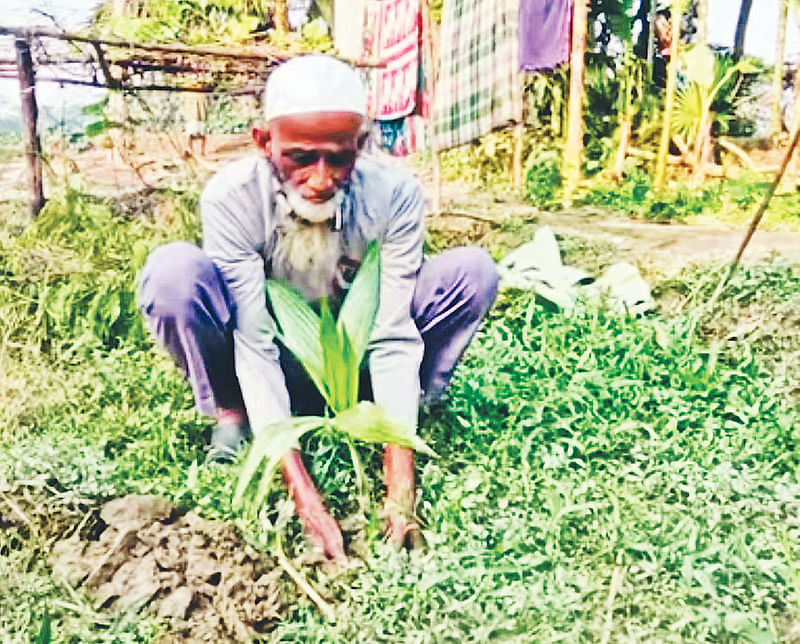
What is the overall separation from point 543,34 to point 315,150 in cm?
468

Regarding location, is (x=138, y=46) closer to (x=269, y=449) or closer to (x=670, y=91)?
(x=269, y=449)

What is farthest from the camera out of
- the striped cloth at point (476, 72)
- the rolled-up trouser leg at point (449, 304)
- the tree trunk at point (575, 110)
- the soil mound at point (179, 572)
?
the tree trunk at point (575, 110)

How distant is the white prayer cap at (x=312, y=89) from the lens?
2248 millimetres

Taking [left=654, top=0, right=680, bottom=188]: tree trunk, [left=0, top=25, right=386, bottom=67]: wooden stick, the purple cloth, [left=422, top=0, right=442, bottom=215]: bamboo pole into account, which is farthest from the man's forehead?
[left=654, top=0, right=680, bottom=188]: tree trunk

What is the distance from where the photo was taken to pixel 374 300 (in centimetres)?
246

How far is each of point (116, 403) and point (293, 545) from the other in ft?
3.76

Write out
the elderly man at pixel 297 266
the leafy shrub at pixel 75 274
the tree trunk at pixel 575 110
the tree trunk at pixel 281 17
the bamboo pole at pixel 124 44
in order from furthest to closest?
the tree trunk at pixel 281 17, the tree trunk at pixel 575 110, the bamboo pole at pixel 124 44, the leafy shrub at pixel 75 274, the elderly man at pixel 297 266

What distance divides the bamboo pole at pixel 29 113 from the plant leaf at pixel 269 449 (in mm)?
2764

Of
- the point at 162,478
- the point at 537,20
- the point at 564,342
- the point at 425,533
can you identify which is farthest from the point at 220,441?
the point at 537,20

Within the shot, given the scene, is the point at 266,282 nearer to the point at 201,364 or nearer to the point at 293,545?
the point at 201,364

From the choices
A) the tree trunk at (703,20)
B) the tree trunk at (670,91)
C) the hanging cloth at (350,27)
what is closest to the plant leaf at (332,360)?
the hanging cloth at (350,27)

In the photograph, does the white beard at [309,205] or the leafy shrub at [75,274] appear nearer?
the white beard at [309,205]

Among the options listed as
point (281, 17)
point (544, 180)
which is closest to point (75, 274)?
point (544, 180)

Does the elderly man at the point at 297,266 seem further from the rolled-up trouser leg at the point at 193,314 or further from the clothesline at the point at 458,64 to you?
the clothesline at the point at 458,64
